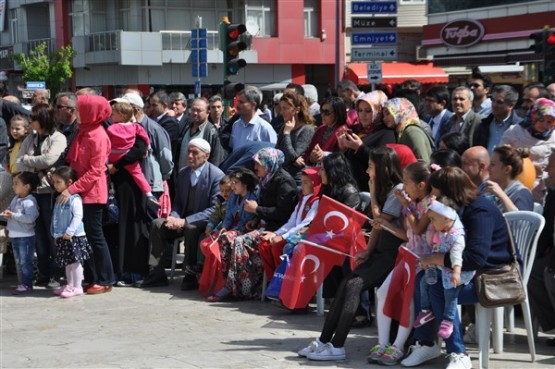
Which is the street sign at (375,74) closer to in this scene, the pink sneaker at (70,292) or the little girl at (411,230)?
the pink sneaker at (70,292)

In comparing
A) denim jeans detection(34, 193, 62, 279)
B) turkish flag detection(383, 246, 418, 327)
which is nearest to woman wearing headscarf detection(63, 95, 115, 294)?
denim jeans detection(34, 193, 62, 279)

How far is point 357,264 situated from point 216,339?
4.41ft

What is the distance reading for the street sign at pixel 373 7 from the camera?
17.5 meters

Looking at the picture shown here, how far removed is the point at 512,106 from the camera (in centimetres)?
1048

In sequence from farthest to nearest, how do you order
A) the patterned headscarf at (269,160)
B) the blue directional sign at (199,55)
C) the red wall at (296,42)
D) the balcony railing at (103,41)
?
the red wall at (296,42) < the balcony railing at (103,41) < the blue directional sign at (199,55) < the patterned headscarf at (269,160)

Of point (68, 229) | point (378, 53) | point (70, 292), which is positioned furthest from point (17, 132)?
point (378, 53)

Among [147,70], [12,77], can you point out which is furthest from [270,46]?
[12,77]

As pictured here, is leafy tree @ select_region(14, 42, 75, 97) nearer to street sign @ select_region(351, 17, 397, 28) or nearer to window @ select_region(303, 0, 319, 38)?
window @ select_region(303, 0, 319, 38)

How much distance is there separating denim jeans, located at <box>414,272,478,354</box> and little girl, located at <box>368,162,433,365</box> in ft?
0.50

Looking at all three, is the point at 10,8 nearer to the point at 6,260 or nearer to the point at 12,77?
the point at 12,77

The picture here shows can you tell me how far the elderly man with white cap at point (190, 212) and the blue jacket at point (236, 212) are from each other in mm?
429

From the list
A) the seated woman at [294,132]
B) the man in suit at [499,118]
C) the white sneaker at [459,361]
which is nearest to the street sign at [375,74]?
the man in suit at [499,118]

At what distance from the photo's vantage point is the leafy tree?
4728 centimetres

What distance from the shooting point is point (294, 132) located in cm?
1035
